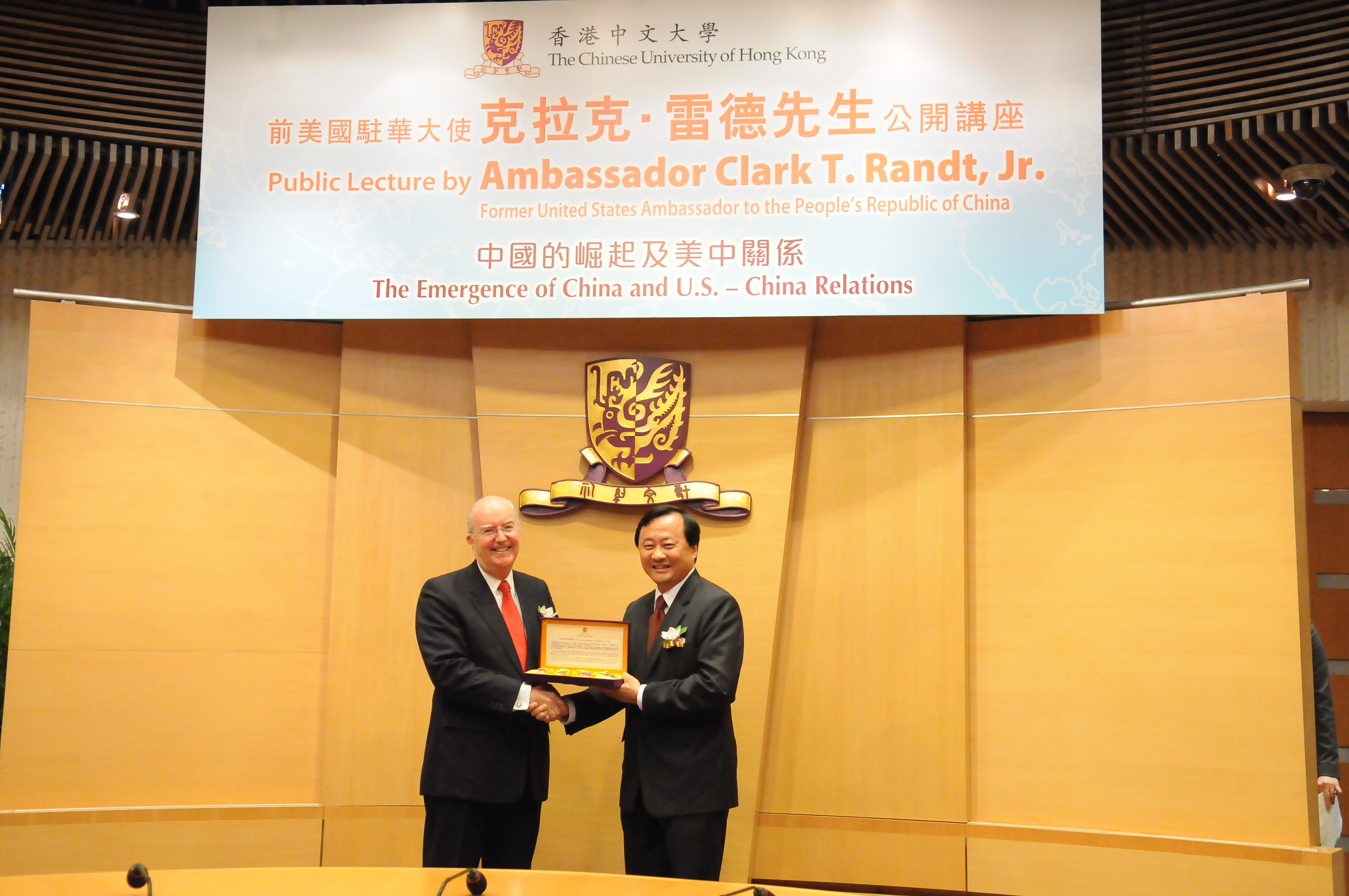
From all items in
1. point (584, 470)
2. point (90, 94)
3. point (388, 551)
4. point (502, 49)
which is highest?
point (502, 49)

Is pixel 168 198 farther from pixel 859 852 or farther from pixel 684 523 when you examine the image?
pixel 859 852

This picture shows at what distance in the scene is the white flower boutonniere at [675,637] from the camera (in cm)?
346

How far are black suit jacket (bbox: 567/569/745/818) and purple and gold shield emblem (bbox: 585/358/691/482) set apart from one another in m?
1.13

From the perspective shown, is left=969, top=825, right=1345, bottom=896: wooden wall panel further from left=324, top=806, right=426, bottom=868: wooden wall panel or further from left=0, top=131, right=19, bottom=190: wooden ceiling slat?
left=0, top=131, right=19, bottom=190: wooden ceiling slat

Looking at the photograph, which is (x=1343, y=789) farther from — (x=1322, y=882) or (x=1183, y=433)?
(x=1183, y=433)

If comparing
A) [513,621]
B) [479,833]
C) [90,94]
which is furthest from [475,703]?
[90,94]

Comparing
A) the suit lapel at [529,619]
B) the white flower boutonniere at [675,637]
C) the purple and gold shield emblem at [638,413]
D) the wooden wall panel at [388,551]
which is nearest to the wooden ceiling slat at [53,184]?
the wooden wall panel at [388,551]

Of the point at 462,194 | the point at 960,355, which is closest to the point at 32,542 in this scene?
the point at 462,194

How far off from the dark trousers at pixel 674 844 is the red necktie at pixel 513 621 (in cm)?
66

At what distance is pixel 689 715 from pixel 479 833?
0.86 m

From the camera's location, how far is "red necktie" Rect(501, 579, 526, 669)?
366 cm

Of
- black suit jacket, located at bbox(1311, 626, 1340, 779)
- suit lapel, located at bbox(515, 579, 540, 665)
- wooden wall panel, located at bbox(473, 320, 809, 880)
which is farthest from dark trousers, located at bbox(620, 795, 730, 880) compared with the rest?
black suit jacket, located at bbox(1311, 626, 1340, 779)

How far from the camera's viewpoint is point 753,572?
14.8 ft

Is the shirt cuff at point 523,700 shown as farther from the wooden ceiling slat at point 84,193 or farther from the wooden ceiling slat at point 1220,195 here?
the wooden ceiling slat at point 1220,195
